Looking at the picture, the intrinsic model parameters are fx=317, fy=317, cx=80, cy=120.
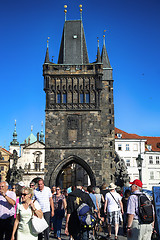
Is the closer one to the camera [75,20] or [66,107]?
[66,107]

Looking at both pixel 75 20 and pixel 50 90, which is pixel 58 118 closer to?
pixel 50 90

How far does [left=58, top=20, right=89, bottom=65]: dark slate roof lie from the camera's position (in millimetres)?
27984

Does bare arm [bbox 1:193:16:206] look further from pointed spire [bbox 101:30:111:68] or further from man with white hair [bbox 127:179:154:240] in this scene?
pointed spire [bbox 101:30:111:68]

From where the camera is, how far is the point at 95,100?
25859mm

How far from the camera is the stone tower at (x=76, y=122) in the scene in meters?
24.6

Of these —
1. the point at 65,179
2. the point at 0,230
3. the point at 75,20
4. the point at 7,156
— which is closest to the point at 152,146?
the point at 65,179

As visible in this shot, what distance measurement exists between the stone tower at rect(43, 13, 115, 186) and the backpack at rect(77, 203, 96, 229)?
1939 centimetres

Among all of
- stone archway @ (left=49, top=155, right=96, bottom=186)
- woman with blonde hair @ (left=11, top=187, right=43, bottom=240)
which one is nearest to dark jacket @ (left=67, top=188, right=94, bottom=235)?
woman with blonde hair @ (left=11, top=187, right=43, bottom=240)

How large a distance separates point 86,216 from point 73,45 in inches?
996

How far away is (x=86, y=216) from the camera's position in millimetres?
4945

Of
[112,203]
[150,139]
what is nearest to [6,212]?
[112,203]

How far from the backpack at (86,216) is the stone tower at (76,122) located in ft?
63.6

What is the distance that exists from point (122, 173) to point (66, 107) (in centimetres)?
735

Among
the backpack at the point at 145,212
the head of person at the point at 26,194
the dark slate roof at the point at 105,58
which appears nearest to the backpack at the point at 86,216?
the backpack at the point at 145,212
